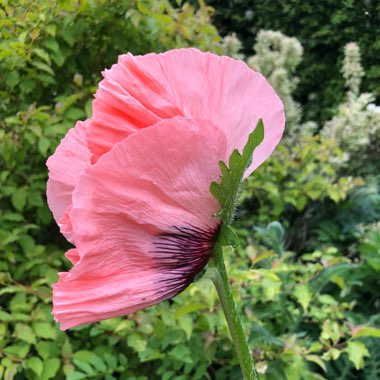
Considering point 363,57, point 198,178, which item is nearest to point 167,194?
point 198,178

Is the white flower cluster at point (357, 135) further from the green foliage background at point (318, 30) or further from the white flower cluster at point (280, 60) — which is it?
the green foliage background at point (318, 30)

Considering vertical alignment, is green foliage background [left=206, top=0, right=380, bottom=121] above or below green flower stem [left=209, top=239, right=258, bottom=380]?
below

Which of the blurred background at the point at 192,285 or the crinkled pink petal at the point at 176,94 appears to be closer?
the crinkled pink petal at the point at 176,94

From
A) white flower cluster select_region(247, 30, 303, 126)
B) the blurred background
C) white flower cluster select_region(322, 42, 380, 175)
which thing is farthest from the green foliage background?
the blurred background

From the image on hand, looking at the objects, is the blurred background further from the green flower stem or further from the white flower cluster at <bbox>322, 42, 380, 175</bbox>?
the green flower stem

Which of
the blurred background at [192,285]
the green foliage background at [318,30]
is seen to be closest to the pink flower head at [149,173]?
the blurred background at [192,285]

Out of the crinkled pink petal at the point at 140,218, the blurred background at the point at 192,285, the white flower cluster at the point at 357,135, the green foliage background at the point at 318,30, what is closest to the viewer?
the crinkled pink petal at the point at 140,218
